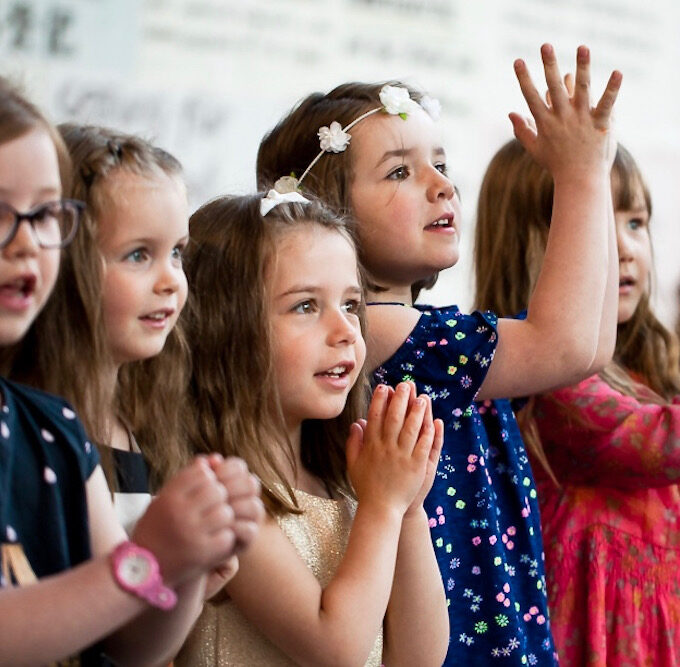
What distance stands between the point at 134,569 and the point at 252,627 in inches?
21.5

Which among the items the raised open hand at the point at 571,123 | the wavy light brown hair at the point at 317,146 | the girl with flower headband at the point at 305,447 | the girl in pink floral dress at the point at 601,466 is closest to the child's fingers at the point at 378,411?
the girl with flower headband at the point at 305,447

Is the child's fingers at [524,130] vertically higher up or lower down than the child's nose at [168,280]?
higher up

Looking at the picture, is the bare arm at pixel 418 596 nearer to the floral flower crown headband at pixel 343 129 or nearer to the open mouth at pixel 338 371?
the open mouth at pixel 338 371

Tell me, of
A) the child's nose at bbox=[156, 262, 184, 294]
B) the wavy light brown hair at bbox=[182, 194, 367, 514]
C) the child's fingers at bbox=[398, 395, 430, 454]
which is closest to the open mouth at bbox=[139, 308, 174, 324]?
the child's nose at bbox=[156, 262, 184, 294]

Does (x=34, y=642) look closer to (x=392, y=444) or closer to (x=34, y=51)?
(x=392, y=444)

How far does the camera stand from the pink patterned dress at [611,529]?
184 cm

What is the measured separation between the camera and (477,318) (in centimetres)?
159

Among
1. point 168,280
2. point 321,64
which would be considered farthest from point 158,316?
point 321,64

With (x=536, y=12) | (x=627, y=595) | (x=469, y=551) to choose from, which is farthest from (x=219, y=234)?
(x=536, y=12)

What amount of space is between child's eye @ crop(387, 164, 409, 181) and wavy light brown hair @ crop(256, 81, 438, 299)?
55 millimetres

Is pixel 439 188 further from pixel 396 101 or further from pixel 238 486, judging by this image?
pixel 238 486

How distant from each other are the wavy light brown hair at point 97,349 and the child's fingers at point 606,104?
1.99 ft

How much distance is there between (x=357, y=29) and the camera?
2.73m

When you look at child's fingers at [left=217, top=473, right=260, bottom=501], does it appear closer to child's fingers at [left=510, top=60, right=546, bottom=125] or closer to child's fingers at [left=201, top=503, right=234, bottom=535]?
child's fingers at [left=201, top=503, right=234, bottom=535]
